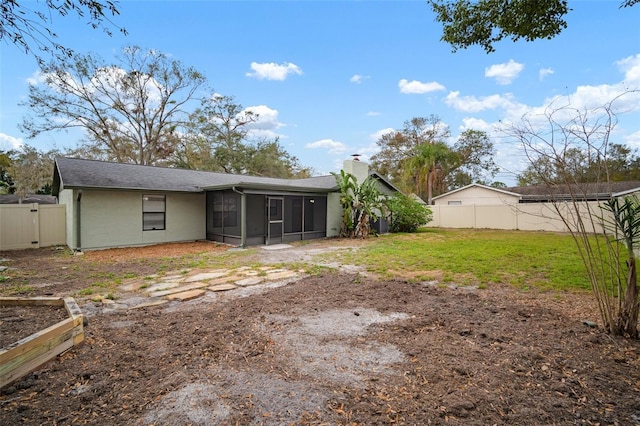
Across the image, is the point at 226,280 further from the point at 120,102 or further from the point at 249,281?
the point at 120,102

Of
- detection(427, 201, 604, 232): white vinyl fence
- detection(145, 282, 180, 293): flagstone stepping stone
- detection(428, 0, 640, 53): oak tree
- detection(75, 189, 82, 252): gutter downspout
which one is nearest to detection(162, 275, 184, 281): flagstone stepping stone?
detection(145, 282, 180, 293): flagstone stepping stone

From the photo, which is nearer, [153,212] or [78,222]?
[78,222]

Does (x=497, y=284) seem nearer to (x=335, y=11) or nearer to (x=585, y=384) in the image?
(x=585, y=384)

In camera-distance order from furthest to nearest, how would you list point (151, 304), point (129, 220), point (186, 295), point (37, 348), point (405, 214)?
point (405, 214) < point (129, 220) < point (186, 295) < point (151, 304) < point (37, 348)

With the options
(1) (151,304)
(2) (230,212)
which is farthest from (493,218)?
(1) (151,304)

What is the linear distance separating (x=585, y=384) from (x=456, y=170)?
31.4 m

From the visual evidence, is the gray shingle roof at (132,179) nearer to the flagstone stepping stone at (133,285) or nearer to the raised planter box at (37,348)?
the flagstone stepping stone at (133,285)

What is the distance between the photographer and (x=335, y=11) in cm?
980

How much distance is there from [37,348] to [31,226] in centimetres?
1057

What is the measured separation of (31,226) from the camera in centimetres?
1029

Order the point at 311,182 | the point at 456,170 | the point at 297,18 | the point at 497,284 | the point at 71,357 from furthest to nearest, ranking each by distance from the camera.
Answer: the point at 456,170 < the point at 311,182 < the point at 297,18 < the point at 497,284 < the point at 71,357

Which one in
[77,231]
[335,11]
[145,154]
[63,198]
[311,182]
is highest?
[335,11]

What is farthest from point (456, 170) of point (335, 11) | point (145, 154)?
point (145, 154)

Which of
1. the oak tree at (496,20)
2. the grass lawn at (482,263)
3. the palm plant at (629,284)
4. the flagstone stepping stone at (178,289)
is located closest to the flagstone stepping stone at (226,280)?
the flagstone stepping stone at (178,289)
